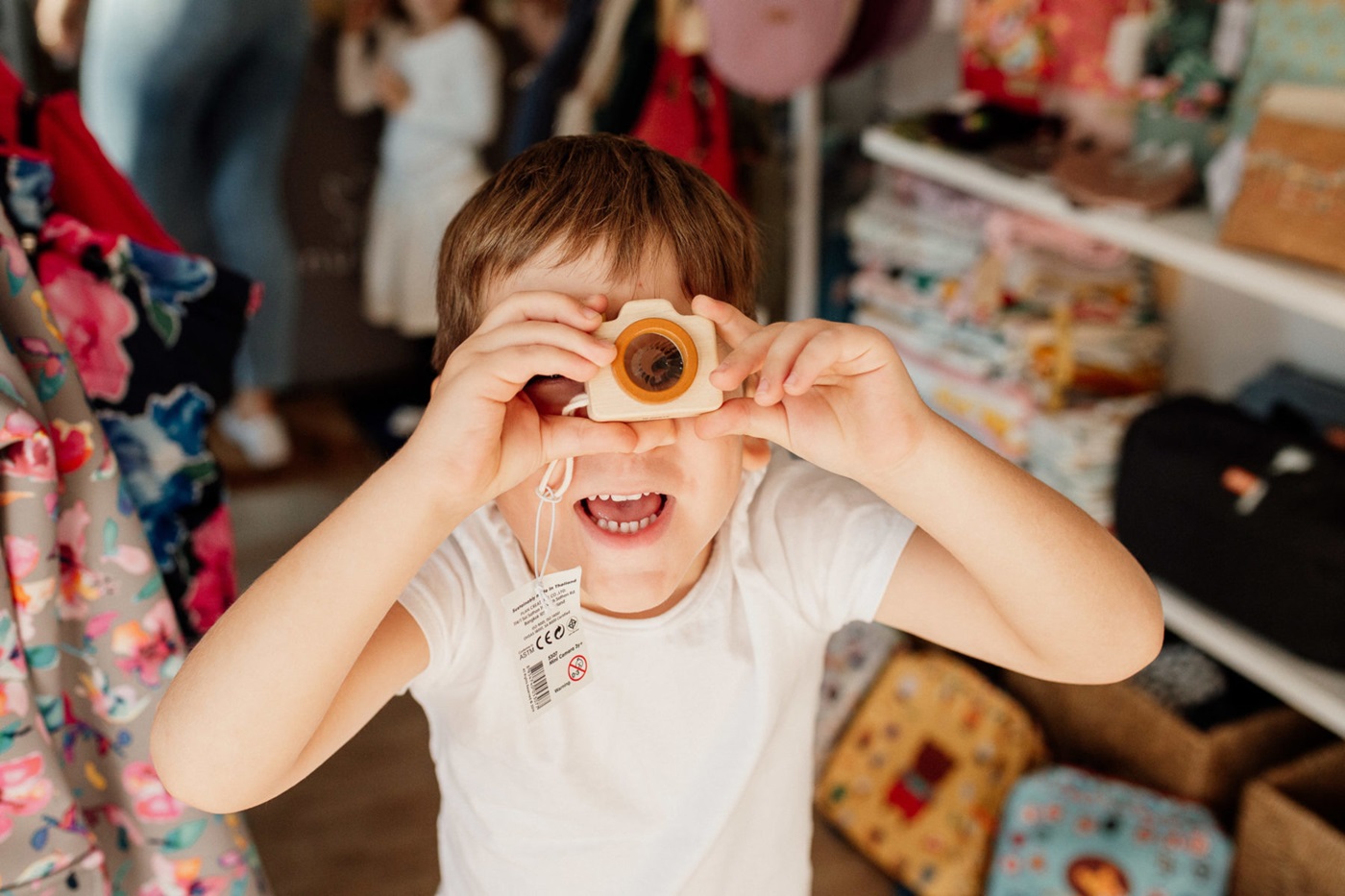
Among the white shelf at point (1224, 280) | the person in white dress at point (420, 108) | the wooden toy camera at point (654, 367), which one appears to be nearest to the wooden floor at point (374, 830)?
the white shelf at point (1224, 280)

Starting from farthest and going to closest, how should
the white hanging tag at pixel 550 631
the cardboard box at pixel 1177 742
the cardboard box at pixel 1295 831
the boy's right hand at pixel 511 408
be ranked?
the cardboard box at pixel 1177 742, the cardboard box at pixel 1295 831, the white hanging tag at pixel 550 631, the boy's right hand at pixel 511 408

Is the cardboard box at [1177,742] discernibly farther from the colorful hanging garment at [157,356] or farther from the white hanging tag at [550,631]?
the colorful hanging garment at [157,356]

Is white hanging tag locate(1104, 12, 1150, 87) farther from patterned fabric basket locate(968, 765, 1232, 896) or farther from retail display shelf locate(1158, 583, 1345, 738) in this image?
patterned fabric basket locate(968, 765, 1232, 896)

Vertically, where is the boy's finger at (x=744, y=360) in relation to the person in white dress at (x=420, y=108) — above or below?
above

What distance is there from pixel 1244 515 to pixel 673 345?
3.46ft

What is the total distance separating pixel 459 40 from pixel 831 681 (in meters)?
1.94

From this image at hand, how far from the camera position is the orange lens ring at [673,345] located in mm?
791

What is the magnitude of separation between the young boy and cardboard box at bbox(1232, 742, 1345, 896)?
0.76 metres

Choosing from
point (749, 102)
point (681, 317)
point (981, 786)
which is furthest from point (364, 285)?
point (681, 317)

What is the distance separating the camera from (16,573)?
3.04 ft

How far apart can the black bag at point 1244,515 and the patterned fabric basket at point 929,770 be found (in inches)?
14.2

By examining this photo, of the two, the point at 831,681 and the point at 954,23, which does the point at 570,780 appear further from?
the point at 954,23

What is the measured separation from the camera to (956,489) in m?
0.88

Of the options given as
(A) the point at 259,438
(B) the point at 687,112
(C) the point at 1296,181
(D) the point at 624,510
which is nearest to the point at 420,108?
(A) the point at 259,438
